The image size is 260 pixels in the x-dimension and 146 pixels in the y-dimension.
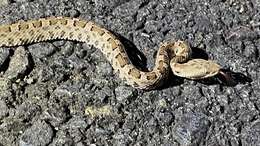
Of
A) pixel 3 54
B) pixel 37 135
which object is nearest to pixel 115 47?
pixel 3 54

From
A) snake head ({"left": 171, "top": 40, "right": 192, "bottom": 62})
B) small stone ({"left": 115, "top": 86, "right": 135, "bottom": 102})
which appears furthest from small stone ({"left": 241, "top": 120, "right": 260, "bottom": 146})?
small stone ({"left": 115, "top": 86, "right": 135, "bottom": 102})

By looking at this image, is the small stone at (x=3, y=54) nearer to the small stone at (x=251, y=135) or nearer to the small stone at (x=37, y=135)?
the small stone at (x=37, y=135)

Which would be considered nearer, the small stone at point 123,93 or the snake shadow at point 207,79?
the small stone at point 123,93

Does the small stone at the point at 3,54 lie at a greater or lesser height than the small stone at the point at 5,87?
greater

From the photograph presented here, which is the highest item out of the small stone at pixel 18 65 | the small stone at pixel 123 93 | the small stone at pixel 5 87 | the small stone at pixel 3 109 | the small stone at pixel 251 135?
the small stone at pixel 18 65

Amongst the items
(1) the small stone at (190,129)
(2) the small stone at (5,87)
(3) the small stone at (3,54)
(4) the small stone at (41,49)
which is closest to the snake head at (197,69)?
(1) the small stone at (190,129)

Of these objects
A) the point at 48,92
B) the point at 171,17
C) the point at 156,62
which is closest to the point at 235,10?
the point at 171,17

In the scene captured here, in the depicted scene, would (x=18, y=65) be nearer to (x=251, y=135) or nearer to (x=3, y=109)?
(x=3, y=109)

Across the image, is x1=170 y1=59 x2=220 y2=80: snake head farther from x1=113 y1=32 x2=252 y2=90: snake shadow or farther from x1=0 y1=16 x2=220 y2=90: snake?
x1=113 y1=32 x2=252 y2=90: snake shadow
